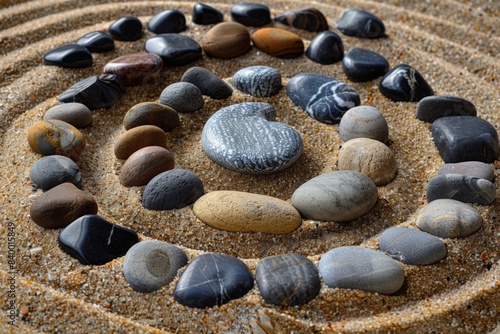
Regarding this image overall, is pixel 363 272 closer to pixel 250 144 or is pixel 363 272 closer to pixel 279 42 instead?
pixel 250 144

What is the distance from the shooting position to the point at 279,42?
394cm

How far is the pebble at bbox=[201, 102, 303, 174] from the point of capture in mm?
2910

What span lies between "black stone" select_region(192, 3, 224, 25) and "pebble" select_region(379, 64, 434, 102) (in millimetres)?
1453

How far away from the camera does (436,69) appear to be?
391cm

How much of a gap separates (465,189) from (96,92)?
87.2 inches

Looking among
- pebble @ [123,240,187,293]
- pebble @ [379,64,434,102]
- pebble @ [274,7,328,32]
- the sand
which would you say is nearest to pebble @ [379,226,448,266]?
the sand

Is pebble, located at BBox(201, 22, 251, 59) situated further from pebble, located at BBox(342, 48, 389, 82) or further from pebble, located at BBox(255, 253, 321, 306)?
pebble, located at BBox(255, 253, 321, 306)

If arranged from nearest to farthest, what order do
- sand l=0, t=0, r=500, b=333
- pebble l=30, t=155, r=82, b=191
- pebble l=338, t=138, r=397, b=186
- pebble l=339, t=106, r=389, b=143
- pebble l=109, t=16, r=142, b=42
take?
sand l=0, t=0, r=500, b=333, pebble l=30, t=155, r=82, b=191, pebble l=338, t=138, r=397, b=186, pebble l=339, t=106, r=389, b=143, pebble l=109, t=16, r=142, b=42

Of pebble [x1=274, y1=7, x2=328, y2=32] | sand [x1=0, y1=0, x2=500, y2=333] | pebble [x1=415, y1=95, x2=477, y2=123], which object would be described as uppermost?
pebble [x1=274, y1=7, x2=328, y2=32]

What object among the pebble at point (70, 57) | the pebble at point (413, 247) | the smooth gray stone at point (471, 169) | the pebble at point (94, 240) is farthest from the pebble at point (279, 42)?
the pebble at point (94, 240)

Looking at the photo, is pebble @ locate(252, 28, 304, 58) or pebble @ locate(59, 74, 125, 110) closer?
pebble @ locate(59, 74, 125, 110)

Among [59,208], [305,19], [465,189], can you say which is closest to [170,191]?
[59,208]

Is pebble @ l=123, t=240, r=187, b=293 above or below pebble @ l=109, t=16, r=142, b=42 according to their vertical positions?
below

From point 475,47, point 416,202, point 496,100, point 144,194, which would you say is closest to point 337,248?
point 416,202
